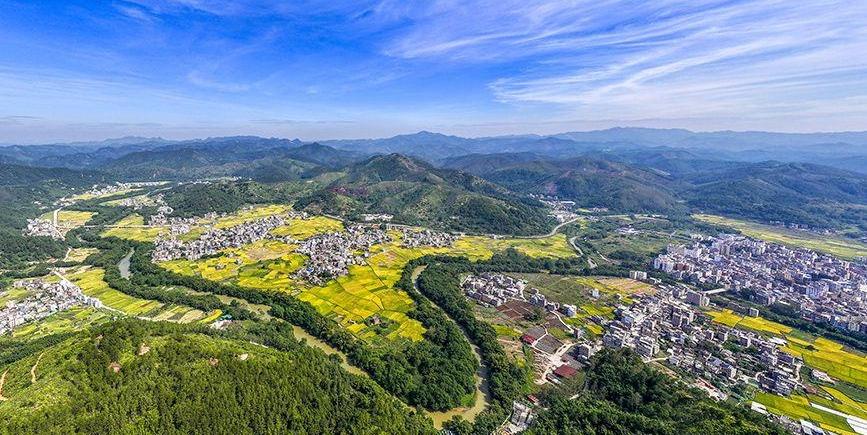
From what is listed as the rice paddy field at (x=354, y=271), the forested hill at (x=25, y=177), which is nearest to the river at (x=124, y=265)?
the rice paddy field at (x=354, y=271)

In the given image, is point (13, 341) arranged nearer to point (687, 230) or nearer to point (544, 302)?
point (544, 302)

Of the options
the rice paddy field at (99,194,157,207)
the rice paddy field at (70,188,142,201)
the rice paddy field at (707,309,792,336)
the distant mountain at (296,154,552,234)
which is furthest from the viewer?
the rice paddy field at (70,188,142,201)

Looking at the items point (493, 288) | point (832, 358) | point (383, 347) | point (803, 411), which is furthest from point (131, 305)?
point (832, 358)

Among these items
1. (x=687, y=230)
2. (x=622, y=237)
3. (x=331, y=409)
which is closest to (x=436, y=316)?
(x=331, y=409)

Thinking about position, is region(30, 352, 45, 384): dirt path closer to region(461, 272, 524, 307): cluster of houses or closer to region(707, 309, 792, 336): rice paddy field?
region(461, 272, 524, 307): cluster of houses

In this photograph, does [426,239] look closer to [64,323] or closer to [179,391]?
[64,323]

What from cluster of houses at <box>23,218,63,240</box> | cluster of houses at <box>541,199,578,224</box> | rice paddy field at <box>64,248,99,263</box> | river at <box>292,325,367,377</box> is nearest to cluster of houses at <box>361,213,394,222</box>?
cluster of houses at <box>541,199,578,224</box>
